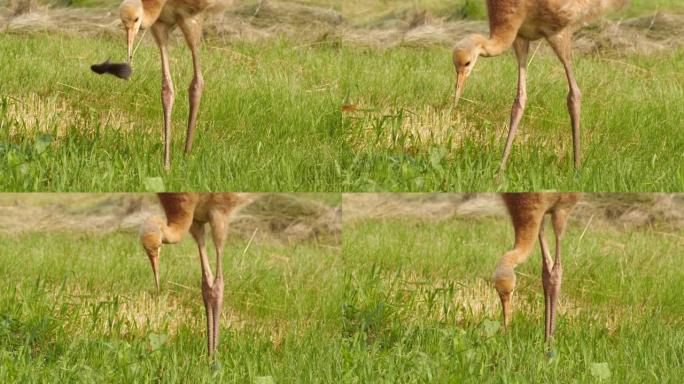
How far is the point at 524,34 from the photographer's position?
28.1 feet

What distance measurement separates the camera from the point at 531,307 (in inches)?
324

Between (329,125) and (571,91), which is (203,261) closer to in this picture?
(329,125)

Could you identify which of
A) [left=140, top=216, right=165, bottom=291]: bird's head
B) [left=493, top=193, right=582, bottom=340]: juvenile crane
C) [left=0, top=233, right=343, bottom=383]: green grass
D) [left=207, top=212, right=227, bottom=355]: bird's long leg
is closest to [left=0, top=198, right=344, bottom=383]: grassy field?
[left=0, top=233, right=343, bottom=383]: green grass

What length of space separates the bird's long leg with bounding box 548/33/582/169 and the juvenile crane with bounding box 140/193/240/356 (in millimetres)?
2194

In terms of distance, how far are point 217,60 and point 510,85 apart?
2.31m

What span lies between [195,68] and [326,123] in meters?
0.94

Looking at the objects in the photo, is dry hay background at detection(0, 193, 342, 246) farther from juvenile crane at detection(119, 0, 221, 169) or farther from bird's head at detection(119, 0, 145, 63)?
bird's head at detection(119, 0, 145, 63)

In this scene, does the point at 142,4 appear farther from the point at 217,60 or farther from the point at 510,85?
the point at 510,85

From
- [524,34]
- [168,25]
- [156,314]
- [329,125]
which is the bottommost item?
[156,314]

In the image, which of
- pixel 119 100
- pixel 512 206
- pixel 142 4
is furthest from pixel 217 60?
pixel 512 206

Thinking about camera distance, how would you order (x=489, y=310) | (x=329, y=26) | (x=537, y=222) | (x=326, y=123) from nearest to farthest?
1. (x=489, y=310)
2. (x=537, y=222)
3. (x=326, y=123)
4. (x=329, y=26)

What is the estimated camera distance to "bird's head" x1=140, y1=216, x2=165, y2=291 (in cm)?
772

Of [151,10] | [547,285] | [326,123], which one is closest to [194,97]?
[151,10]

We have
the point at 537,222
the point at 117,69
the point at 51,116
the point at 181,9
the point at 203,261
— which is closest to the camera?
the point at 117,69
